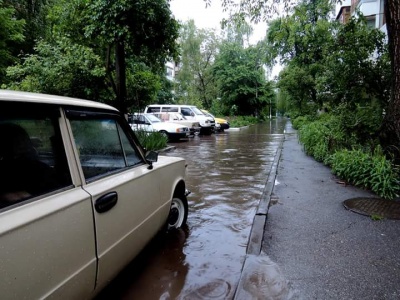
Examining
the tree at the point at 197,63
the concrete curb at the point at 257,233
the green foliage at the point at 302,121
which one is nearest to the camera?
the concrete curb at the point at 257,233

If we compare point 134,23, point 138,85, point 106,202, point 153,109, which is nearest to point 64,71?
point 138,85

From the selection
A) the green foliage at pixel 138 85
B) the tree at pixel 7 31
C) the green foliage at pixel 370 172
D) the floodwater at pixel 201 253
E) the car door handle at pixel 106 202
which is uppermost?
the tree at pixel 7 31

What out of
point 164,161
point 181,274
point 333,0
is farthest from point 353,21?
point 181,274

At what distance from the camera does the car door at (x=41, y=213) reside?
1.66 metres

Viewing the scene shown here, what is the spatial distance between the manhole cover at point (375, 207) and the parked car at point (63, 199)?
393cm

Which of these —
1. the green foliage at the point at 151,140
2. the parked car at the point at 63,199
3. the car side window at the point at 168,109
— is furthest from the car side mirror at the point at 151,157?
the car side window at the point at 168,109

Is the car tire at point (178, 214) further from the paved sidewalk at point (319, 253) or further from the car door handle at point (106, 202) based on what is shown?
the car door handle at point (106, 202)

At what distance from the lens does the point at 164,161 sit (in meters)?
3.99

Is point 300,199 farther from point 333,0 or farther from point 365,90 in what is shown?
point 333,0

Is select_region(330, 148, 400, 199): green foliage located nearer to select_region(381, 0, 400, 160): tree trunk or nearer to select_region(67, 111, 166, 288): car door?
select_region(381, 0, 400, 160): tree trunk

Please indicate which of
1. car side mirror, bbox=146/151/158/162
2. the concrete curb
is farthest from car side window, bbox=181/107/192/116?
car side mirror, bbox=146/151/158/162

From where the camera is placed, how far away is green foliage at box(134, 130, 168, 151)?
12.1 m

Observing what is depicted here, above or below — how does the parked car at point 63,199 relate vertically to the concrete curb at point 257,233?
above

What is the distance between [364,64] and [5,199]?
10.7 meters
